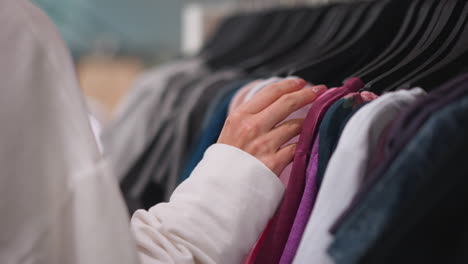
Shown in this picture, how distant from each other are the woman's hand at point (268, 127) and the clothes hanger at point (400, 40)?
0.09 meters

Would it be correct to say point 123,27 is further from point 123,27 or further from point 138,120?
point 138,120

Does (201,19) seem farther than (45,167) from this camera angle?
Yes

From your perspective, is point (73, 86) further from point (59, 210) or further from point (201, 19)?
point (201, 19)

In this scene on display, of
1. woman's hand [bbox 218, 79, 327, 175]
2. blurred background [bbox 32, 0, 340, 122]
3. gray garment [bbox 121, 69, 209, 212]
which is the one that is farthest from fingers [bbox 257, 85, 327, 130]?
blurred background [bbox 32, 0, 340, 122]

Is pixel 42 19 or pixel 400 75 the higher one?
pixel 42 19

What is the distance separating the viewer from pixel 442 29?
22.9 inches

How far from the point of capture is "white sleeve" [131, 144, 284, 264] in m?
0.47

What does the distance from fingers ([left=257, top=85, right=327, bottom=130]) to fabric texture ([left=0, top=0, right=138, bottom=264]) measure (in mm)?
185

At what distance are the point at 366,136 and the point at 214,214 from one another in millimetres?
158

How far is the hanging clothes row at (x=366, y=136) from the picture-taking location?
1.26 ft

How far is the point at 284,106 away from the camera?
0.54 m

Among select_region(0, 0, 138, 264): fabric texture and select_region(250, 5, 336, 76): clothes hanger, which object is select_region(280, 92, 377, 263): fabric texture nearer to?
select_region(0, 0, 138, 264): fabric texture

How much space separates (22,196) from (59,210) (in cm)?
Answer: 3

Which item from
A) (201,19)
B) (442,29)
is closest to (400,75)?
(442,29)
